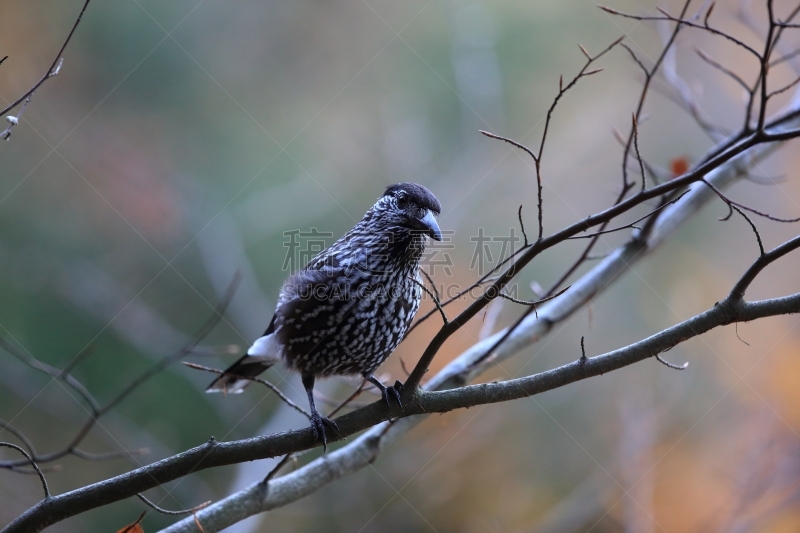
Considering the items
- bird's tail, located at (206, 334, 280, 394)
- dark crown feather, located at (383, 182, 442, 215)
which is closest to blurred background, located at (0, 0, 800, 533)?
bird's tail, located at (206, 334, 280, 394)

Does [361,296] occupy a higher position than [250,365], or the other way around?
[361,296]

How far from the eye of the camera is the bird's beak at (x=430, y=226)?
103 inches

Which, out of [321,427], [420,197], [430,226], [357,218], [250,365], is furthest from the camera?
[357,218]

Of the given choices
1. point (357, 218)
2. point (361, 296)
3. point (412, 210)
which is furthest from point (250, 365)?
point (357, 218)

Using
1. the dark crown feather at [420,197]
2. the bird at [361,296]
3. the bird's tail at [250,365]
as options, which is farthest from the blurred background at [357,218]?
the dark crown feather at [420,197]

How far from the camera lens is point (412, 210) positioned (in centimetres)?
279

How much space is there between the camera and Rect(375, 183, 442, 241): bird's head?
8.92 ft

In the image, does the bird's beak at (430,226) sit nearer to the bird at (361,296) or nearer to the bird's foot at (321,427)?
the bird at (361,296)

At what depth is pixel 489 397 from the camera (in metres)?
2.14

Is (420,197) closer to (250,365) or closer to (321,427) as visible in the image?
(321,427)

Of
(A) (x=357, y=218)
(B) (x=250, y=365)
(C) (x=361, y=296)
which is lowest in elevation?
(B) (x=250, y=365)

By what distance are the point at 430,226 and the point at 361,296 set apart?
44 cm

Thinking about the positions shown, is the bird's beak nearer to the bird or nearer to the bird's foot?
the bird

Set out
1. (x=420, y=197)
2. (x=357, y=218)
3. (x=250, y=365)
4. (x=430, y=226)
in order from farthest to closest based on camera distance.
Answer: (x=357, y=218)
(x=250, y=365)
(x=420, y=197)
(x=430, y=226)
